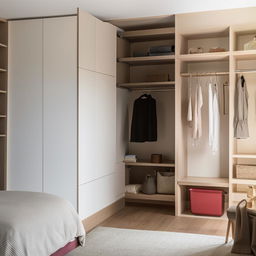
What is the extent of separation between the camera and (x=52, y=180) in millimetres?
4758

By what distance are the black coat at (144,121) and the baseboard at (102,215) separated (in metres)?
0.94

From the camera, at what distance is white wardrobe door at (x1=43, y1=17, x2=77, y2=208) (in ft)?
15.3

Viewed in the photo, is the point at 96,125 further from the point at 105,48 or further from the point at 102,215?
the point at 102,215

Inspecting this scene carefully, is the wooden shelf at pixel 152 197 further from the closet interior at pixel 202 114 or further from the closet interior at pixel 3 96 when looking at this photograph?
the closet interior at pixel 3 96

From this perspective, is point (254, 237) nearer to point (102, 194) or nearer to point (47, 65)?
point (102, 194)

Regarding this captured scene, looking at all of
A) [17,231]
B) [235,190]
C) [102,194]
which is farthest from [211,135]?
[17,231]

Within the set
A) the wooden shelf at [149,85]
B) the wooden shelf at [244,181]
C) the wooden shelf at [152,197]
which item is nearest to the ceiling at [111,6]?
the wooden shelf at [149,85]

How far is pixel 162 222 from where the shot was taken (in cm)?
513

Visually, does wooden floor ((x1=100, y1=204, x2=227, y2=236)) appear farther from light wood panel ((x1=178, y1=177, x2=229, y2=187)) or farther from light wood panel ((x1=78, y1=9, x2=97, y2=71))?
light wood panel ((x1=78, y1=9, x2=97, y2=71))

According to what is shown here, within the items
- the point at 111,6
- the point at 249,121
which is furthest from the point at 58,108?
the point at 249,121

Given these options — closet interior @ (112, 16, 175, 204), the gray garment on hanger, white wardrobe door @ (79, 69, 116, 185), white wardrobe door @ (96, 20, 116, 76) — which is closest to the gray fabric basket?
closet interior @ (112, 16, 175, 204)

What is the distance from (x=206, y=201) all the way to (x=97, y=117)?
1800 millimetres

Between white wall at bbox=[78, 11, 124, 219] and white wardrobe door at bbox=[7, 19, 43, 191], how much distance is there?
0.52m

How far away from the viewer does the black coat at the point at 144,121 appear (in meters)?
5.96
